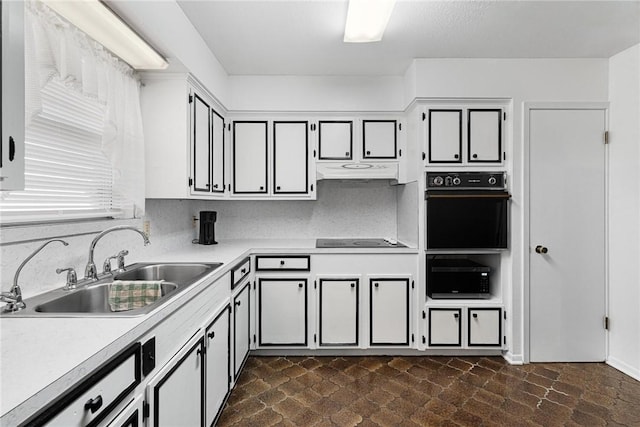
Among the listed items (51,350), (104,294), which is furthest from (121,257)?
(51,350)

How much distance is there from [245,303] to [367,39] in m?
2.14

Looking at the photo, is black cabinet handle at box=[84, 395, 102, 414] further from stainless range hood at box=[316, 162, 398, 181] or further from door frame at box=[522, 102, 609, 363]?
door frame at box=[522, 102, 609, 363]

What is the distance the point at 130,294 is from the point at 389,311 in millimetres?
2094

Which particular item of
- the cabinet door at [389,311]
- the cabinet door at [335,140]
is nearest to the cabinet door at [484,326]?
the cabinet door at [389,311]

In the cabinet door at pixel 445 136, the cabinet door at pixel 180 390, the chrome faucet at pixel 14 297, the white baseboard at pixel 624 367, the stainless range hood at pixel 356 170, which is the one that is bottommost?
the white baseboard at pixel 624 367

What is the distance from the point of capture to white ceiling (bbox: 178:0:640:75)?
220 cm

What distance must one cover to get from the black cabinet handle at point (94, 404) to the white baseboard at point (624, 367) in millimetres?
3573

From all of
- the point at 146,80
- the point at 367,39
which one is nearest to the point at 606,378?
the point at 367,39

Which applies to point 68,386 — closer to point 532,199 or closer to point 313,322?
point 313,322

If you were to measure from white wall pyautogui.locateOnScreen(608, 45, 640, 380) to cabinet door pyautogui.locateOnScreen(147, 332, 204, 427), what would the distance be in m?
3.23

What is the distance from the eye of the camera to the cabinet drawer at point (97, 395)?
81 centimetres

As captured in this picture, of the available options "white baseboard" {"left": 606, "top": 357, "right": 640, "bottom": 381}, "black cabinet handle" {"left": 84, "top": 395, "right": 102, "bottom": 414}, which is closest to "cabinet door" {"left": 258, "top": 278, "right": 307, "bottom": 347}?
"black cabinet handle" {"left": 84, "top": 395, "right": 102, "bottom": 414}

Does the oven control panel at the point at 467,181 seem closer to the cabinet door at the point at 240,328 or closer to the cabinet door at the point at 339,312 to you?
the cabinet door at the point at 339,312

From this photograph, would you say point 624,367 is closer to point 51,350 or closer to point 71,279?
point 51,350
